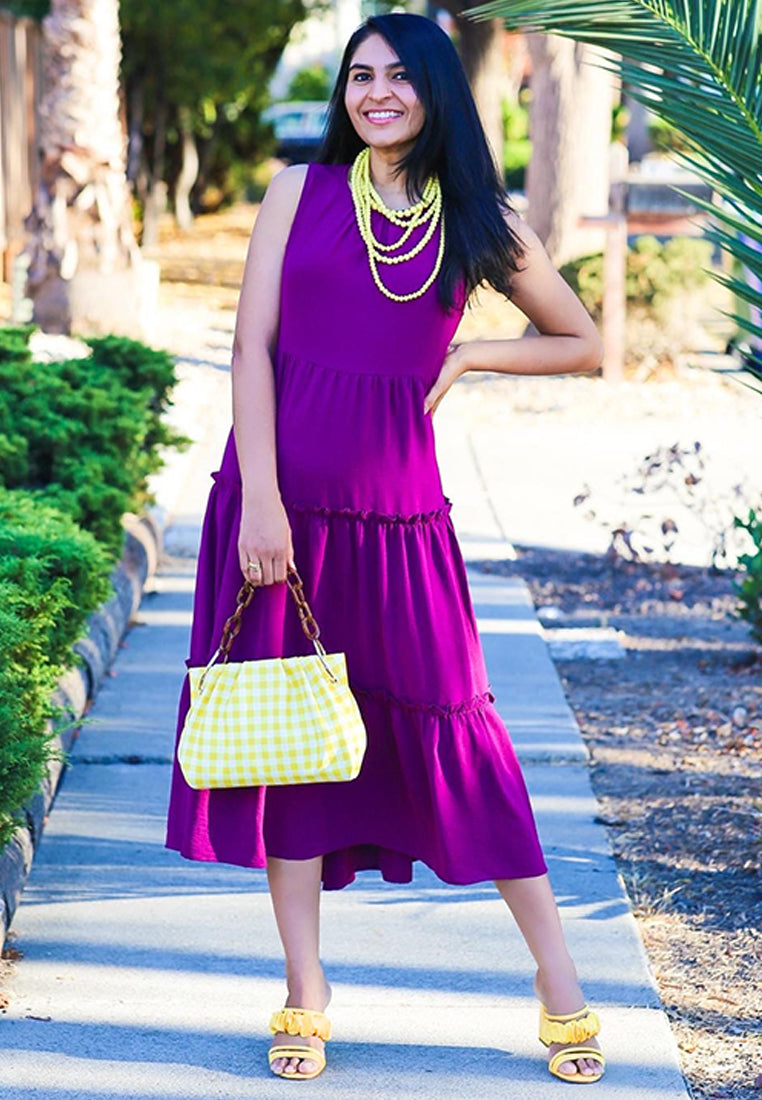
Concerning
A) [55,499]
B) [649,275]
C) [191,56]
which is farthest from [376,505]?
[191,56]

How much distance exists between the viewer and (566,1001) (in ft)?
9.71

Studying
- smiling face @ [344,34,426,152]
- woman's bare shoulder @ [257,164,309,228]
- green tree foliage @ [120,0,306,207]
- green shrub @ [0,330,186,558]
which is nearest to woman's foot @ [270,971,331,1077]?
woman's bare shoulder @ [257,164,309,228]

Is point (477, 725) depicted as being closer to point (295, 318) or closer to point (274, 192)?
point (295, 318)

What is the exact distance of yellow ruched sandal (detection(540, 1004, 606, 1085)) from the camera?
294cm

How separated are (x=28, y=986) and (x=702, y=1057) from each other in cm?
128

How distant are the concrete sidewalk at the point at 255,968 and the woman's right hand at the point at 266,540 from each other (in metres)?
0.88

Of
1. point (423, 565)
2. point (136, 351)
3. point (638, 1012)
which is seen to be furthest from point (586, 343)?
point (136, 351)

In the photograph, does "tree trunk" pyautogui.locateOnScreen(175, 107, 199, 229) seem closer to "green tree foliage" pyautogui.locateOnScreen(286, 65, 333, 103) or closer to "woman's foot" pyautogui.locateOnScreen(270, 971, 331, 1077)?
"green tree foliage" pyautogui.locateOnScreen(286, 65, 333, 103)

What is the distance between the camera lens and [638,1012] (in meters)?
3.20

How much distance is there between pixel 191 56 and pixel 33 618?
20550 mm

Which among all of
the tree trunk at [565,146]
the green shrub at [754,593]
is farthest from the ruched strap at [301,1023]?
the tree trunk at [565,146]

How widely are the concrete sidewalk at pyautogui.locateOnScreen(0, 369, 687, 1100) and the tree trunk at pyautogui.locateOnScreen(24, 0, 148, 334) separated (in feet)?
28.4

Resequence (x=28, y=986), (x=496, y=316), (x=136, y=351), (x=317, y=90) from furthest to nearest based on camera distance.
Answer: (x=317, y=90), (x=496, y=316), (x=136, y=351), (x=28, y=986)

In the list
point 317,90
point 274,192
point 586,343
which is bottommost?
point 317,90
